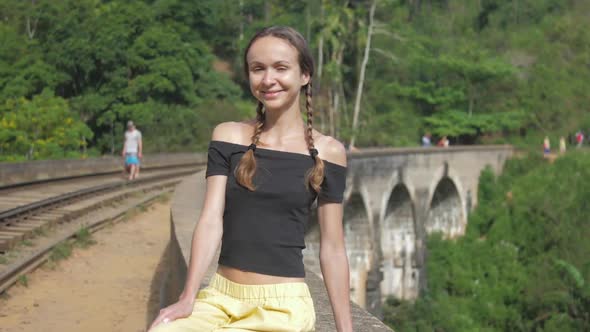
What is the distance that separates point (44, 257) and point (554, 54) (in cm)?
4722

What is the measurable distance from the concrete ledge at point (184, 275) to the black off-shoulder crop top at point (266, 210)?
43.3 inches

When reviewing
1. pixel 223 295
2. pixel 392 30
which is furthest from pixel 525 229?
pixel 223 295

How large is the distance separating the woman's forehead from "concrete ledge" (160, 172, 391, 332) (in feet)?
4.85

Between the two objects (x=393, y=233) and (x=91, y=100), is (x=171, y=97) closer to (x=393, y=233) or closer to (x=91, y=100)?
(x=91, y=100)

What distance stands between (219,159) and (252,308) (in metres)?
0.52

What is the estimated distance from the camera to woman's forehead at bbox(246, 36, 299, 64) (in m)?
2.51

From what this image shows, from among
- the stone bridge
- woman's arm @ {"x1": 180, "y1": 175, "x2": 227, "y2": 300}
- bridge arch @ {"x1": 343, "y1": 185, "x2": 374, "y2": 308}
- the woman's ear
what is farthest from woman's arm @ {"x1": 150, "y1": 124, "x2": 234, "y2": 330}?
bridge arch @ {"x1": 343, "y1": 185, "x2": 374, "y2": 308}

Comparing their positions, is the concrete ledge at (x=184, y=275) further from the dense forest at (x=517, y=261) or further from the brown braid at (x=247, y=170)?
the dense forest at (x=517, y=261)

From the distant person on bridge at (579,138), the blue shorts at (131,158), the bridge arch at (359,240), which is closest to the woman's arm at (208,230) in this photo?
the blue shorts at (131,158)

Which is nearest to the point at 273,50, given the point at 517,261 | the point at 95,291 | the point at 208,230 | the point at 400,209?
the point at 208,230

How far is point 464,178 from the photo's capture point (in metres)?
31.5

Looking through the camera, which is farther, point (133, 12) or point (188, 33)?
point (188, 33)

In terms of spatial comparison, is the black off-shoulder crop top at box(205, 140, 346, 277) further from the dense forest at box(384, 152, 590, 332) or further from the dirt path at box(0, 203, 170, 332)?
the dense forest at box(384, 152, 590, 332)

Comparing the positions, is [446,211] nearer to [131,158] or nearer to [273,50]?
[131,158]
